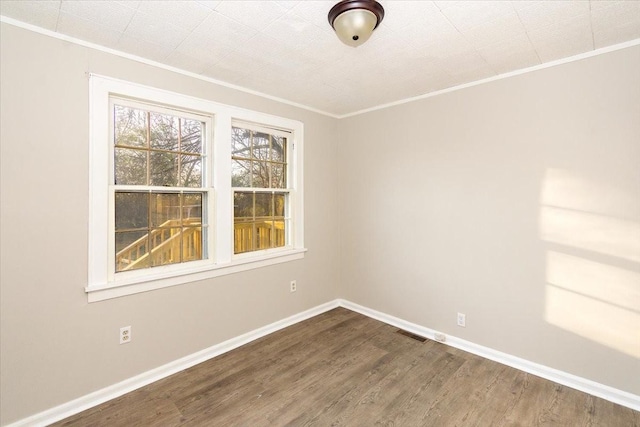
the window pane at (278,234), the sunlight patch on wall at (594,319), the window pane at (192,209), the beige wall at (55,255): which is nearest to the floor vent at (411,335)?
the sunlight patch on wall at (594,319)

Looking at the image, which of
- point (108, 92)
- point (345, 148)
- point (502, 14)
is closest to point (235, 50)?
point (108, 92)

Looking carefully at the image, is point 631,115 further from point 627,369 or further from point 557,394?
point 557,394

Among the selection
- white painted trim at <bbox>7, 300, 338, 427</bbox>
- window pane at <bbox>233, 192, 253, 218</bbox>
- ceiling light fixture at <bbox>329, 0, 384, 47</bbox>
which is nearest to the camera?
ceiling light fixture at <bbox>329, 0, 384, 47</bbox>

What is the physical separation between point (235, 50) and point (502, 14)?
1.77m

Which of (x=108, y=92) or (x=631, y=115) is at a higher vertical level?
(x=108, y=92)

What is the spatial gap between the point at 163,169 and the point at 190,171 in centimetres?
23

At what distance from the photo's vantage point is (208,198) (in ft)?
9.17

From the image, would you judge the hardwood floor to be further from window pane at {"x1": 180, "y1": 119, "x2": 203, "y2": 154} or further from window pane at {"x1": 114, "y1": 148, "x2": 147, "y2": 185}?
window pane at {"x1": 180, "y1": 119, "x2": 203, "y2": 154}

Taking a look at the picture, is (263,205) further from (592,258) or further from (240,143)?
(592,258)

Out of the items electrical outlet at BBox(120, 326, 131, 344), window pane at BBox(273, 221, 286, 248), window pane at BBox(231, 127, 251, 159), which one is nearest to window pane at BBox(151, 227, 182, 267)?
electrical outlet at BBox(120, 326, 131, 344)

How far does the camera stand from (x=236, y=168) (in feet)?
9.91

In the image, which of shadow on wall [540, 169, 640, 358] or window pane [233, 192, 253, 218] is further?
window pane [233, 192, 253, 218]

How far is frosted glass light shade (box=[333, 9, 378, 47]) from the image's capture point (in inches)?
62.7

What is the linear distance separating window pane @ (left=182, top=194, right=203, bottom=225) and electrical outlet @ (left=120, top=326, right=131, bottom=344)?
921 millimetres
